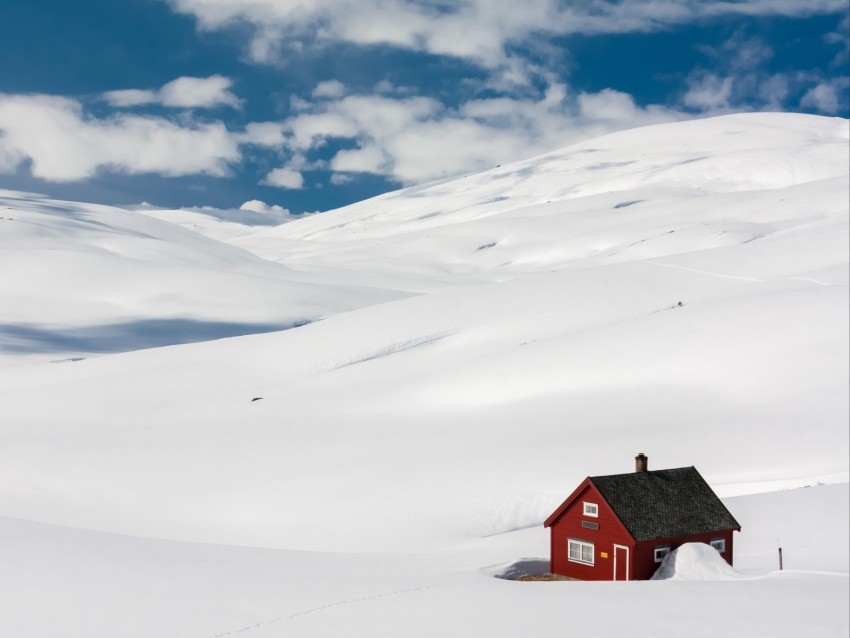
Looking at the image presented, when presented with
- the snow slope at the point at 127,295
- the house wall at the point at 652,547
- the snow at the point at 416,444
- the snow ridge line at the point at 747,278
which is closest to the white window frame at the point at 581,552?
the house wall at the point at 652,547

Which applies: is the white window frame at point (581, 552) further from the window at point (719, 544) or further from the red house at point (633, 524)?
the window at point (719, 544)

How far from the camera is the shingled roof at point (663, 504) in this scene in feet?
61.3

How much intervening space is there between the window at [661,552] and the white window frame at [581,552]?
4.09ft

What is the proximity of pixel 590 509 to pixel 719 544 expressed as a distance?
2.90 metres

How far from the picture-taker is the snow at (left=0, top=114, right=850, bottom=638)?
15.2m

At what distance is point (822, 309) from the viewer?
38.8 metres

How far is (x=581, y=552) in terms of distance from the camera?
1938cm

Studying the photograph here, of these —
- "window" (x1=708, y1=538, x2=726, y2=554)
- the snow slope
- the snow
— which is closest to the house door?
the snow

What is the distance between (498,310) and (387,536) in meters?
25.4

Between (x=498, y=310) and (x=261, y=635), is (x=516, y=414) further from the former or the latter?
(x=261, y=635)

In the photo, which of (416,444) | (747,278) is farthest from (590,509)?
(747,278)

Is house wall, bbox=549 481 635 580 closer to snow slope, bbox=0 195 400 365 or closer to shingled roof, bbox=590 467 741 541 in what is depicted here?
shingled roof, bbox=590 467 741 541

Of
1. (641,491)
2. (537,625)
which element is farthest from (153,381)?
(537,625)

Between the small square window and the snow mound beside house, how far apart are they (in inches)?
65.9
